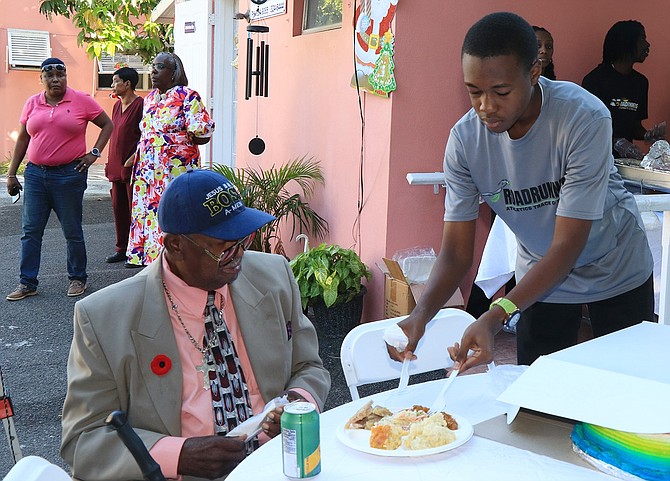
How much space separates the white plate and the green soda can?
0.51 ft

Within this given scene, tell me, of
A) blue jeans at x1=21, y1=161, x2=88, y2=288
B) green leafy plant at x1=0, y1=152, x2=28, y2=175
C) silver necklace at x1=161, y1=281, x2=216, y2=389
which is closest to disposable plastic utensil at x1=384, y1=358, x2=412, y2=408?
silver necklace at x1=161, y1=281, x2=216, y2=389

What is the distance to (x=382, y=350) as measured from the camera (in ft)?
9.34

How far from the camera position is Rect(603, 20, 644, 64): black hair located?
19.2 feet

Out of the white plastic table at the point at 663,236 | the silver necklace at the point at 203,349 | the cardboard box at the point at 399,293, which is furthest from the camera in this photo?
the cardboard box at the point at 399,293

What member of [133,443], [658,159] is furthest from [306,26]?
[133,443]

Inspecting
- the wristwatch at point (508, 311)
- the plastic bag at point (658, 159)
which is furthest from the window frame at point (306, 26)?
the wristwatch at point (508, 311)

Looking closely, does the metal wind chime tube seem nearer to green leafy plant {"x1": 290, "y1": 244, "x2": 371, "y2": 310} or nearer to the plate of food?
green leafy plant {"x1": 290, "y1": 244, "x2": 371, "y2": 310}

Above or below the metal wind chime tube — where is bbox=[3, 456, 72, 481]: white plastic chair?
below

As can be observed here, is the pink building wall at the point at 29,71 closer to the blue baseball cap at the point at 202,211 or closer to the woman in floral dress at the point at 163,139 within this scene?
the woman in floral dress at the point at 163,139

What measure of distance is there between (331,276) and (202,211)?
3.44 meters

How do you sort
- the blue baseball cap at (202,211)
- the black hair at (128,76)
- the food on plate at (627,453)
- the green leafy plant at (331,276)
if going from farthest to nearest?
the black hair at (128,76), the green leafy plant at (331,276), the blue baseball cap at (202,211), the food on plate at (627,453)

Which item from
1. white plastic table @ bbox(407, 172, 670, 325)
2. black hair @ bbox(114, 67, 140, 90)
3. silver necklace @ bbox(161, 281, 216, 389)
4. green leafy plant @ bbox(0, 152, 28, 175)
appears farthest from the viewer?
green leafy plant @ bbox(0, 152, 28, 175)

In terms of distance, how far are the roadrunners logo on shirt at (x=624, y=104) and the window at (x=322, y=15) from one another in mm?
2103

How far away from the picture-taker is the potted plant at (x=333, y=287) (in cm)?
574
